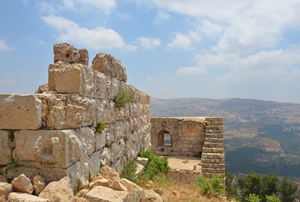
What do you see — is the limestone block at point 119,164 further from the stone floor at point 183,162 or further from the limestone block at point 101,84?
the stone floor at point 183,162

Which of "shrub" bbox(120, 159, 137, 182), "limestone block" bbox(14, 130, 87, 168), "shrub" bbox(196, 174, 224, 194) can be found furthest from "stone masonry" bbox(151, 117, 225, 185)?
"limestone block" bbox(14, 130, 87, 168)

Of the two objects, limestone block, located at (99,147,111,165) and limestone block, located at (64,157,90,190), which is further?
limestone block, located at (99,147,111,165)

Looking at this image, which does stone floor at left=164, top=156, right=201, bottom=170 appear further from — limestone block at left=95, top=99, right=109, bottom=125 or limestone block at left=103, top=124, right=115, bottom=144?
limestone block at left=95, top=99, right=109, bottom=125

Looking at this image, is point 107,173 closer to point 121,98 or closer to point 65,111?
point 65,111

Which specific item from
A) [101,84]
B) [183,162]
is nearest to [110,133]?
[101,84]

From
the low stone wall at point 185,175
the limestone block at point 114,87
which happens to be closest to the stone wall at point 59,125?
the limestone block at point 114,87

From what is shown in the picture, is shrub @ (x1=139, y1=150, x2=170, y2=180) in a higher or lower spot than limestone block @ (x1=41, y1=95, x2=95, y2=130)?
lower

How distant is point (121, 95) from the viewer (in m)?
6.10

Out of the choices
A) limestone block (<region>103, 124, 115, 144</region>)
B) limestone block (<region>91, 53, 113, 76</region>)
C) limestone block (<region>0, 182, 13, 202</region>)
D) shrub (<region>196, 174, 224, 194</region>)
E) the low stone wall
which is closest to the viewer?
limestone block (<region>0, 182, 13, 202</region>)

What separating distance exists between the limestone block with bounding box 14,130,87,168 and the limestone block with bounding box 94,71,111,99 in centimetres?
146

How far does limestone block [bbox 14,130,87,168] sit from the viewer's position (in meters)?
3.46

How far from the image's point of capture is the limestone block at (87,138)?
4066 millimetres

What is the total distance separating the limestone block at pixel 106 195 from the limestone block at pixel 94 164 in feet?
2.00

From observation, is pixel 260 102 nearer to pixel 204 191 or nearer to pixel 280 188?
pixel 280 188
